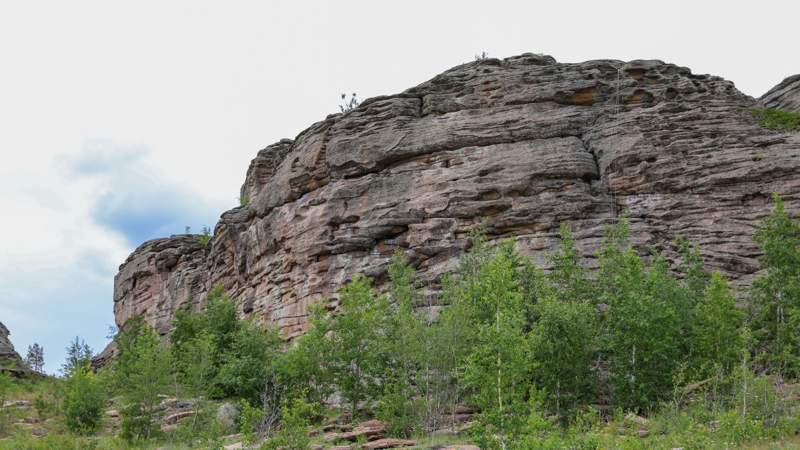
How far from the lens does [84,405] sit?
89.2 ft

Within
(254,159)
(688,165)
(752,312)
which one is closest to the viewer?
(752,312)

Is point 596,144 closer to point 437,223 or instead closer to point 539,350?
point 437,223

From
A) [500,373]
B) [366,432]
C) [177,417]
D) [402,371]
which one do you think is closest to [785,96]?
[402,371]

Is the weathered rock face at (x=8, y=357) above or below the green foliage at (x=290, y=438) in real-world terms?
above

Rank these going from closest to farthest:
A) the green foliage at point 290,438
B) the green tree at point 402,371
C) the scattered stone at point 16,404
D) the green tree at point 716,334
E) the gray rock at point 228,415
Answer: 1. the green foliage at point 290,438
2. the green tree at point 402,371
3. the green tree at point 716,334
4. the gray rock at point 228,415
5. the scattered stone at point 16,404

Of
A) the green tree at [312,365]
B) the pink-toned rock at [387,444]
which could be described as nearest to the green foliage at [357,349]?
the green tree at [312,365]

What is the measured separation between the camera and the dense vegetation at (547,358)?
21953mm

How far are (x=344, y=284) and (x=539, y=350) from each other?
1408 cm

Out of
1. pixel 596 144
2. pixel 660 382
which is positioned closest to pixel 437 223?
pixel 596 144

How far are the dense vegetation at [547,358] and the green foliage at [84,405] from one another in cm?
5

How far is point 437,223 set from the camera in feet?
113

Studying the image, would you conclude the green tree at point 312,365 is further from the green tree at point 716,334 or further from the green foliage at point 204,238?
the green foliage at point 204,238

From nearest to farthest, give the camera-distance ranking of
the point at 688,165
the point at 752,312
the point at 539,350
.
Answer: the point at 539,350 < the point at 752,312 < the point at 688,165

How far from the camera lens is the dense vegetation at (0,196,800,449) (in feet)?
72.0
